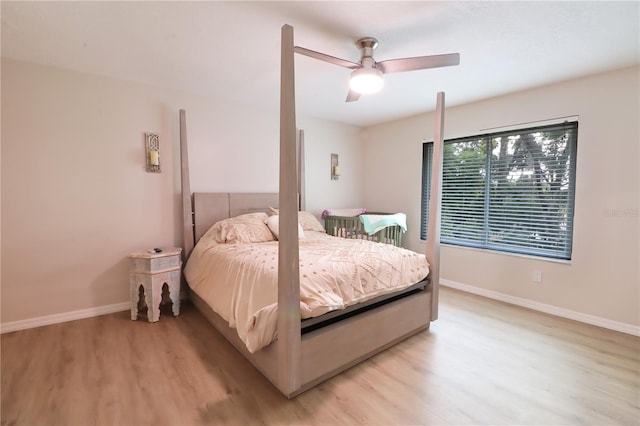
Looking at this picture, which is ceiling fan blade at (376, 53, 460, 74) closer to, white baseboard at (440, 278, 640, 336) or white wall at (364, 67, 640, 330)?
white wall at (364, 67, 640, 330)

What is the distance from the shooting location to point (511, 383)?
1.91m

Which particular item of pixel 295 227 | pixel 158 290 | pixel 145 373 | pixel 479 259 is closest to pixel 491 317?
pixel 479 259

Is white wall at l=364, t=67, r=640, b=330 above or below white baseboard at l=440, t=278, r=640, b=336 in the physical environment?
above

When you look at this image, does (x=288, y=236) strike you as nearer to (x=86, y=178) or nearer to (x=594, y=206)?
(x=86, y=178)

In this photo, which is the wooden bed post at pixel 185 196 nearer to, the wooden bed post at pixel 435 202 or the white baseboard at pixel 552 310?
the wooden bed post at pixel 435 202

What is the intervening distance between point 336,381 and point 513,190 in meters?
2.94

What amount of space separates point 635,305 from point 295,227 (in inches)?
127

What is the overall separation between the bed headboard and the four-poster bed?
3.00 feet

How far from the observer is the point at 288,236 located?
1594mm

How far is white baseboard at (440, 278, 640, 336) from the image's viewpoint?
264 centimetres

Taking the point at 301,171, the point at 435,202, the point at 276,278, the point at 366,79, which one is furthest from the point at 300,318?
the point at 301,171

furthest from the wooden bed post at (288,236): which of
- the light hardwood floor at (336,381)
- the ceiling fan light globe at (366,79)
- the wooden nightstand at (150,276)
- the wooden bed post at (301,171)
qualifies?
the wooden bed post at (301,171)

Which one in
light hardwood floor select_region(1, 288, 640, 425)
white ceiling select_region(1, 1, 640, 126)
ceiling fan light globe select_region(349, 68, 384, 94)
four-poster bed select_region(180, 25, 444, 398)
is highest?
white ceiling select_region(1, 1, 640, 126)

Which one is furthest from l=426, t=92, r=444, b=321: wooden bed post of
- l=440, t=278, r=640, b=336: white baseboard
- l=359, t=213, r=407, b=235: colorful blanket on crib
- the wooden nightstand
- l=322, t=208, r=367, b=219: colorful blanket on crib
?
the wooden nightstand
